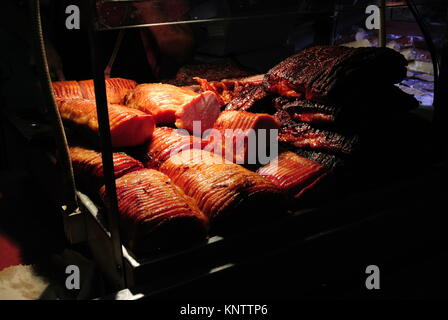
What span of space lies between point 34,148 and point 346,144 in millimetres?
2302

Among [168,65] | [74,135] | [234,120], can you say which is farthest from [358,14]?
[74,135]

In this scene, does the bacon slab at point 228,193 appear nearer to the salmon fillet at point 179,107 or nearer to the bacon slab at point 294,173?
the bacon slab at point 294,173

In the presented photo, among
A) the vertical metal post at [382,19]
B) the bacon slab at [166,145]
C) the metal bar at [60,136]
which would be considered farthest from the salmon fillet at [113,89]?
the vertical metal post at [382,19]

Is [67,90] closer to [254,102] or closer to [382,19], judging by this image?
[254,102]

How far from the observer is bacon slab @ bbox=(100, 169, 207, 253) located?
1.91 meters

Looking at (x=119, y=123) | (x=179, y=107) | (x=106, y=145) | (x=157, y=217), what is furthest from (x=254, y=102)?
(x=106, y=145)

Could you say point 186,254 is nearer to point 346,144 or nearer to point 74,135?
point 346,144

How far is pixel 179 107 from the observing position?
9.47ft

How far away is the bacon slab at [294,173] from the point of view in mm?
2305

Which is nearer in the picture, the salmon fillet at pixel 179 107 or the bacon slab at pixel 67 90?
the salmon fillet at pixel 179 107

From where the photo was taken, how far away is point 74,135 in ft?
9.25

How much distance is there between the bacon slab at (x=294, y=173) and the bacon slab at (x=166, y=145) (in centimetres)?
44

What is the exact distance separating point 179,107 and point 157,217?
113 centimetres

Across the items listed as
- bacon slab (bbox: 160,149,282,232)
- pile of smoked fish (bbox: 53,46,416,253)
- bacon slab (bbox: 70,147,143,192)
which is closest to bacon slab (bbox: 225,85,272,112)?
pile of smoked fish (bbox: 53,46,416,253)
